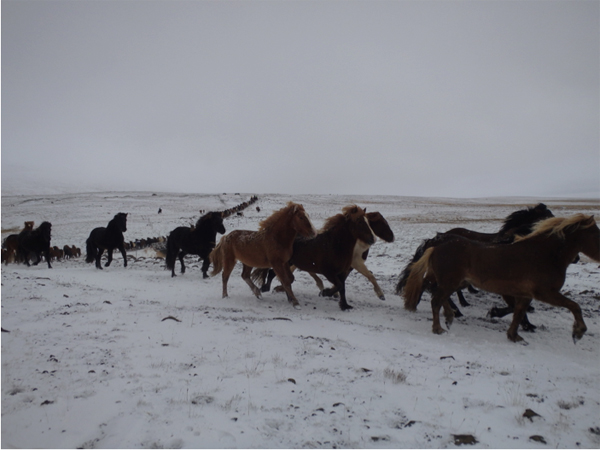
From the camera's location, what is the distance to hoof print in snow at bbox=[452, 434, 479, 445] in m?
2.84

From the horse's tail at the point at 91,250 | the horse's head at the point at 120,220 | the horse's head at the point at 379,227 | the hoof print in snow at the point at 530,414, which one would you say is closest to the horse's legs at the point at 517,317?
the hoof print in snow at the point at 530,414

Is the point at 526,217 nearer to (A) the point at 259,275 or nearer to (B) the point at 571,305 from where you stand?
(B) the point at 571,305

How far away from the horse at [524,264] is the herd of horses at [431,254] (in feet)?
0.04

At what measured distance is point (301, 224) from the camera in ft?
25.8

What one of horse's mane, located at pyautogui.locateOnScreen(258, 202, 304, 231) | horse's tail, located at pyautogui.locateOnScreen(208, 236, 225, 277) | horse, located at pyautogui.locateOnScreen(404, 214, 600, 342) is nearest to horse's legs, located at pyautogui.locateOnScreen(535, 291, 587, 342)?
horse, located at pyautogui.locateOnScreen(404, 214, 600, 342)

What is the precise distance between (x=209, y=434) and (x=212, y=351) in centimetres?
171

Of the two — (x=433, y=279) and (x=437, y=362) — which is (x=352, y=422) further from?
(x=433, y=279)

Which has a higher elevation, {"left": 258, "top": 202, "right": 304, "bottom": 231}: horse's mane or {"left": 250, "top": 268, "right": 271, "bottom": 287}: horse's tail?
{"left": 258, "top": 202, "right": 304, "bottom": 231}: horse's mane

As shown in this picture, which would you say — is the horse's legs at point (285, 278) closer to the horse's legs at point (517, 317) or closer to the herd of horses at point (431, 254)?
the herd of horses at point (431, 254)

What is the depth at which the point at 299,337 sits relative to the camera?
17.3 ft

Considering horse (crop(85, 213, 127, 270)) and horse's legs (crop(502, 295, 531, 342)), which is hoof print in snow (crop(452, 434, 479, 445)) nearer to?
horse's legs (crop(502, 295, 531, 342))

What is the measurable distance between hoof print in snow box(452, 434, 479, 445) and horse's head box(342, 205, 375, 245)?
4.94 metres

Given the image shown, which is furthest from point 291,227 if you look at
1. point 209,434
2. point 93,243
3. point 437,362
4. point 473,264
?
point 93,243

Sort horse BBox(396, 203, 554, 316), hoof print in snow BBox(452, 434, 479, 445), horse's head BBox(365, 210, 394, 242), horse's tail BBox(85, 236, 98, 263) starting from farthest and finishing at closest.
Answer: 1. horse's tail BBox(85, 236, 98, 263)
2. horse's head BBox(365, 210, 394, 242)
3. horse BBox(396, 203, 554, 316)
4. hoof print in snow BBox(452, 434, 479, 445)
